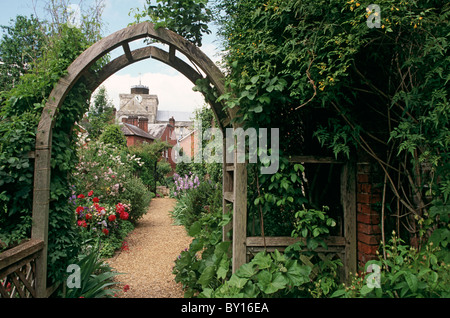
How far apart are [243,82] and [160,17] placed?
1116mm

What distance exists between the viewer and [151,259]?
5.34 meters

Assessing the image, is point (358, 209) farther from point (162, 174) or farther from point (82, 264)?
point (162, 174)

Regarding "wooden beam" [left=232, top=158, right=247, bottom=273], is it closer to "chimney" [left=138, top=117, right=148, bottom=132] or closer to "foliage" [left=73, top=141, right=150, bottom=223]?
"foliage" [left=73, top=141, right=150, bottom=223]

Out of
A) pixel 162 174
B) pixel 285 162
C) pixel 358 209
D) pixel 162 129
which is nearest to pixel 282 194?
pixel 285 162

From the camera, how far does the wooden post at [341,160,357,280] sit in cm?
266

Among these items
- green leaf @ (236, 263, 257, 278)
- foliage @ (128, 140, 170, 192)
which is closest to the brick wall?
green leaf @ (236, 263, 257, 278)

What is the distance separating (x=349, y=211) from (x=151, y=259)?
12.8ft

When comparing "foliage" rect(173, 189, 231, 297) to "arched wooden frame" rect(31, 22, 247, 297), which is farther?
"foliage" rect(173, 189, 231, 297)

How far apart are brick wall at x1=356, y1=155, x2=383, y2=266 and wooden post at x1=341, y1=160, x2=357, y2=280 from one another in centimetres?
6

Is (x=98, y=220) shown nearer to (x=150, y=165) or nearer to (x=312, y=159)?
(x=312, y=159)

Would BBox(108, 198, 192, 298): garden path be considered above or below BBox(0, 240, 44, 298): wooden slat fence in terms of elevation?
below

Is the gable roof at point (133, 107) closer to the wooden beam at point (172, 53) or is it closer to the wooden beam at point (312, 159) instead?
the wooden beam at point (172, 53)

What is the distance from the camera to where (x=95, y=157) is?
6461 millimetres
